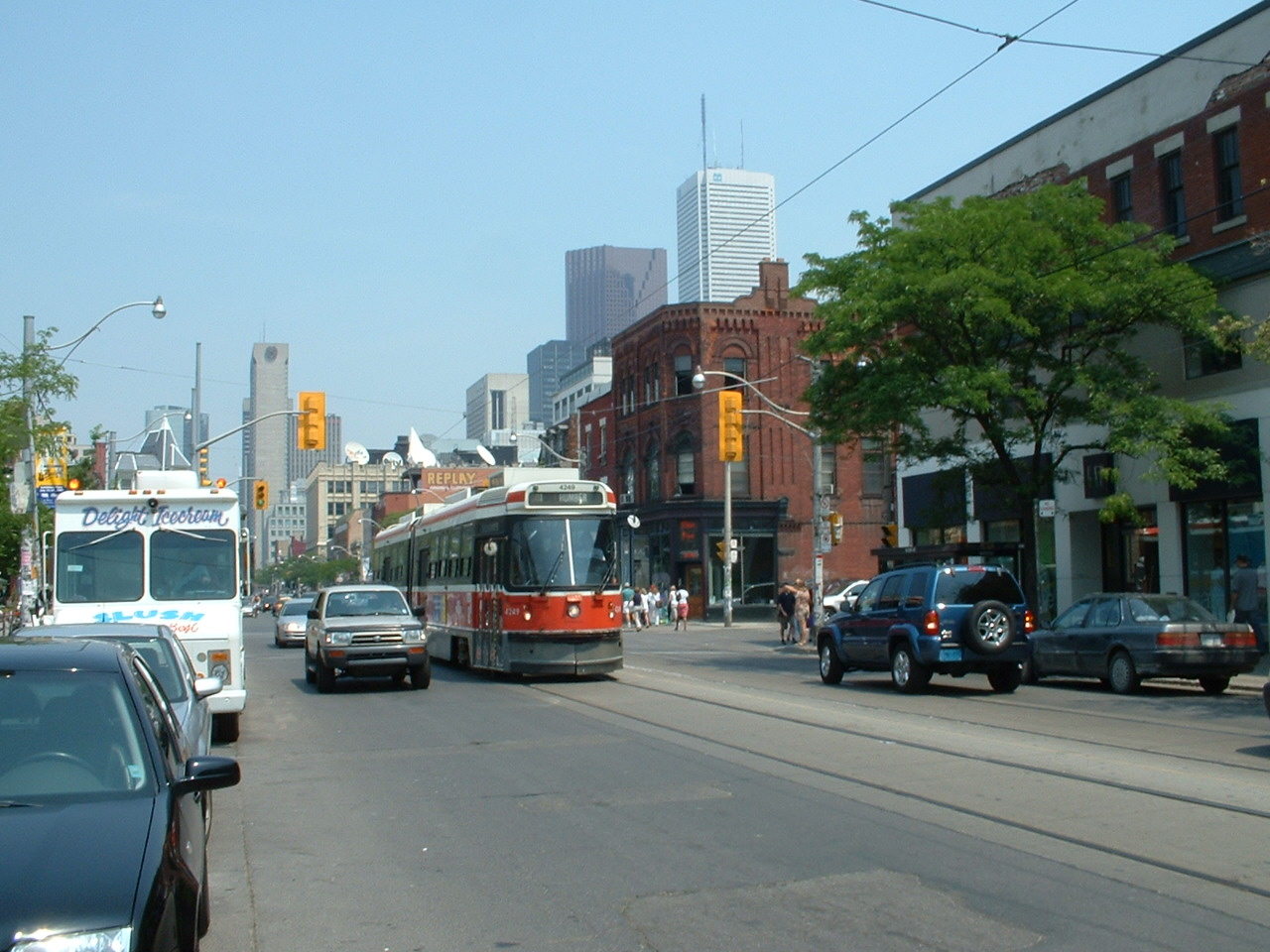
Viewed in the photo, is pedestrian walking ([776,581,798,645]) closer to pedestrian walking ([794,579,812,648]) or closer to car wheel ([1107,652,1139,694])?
pedestrian walking ([794,579,812,648])

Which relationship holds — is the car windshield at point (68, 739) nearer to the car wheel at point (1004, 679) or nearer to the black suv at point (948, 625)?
the black suv at point (948, 625)

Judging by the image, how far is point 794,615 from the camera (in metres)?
37.6

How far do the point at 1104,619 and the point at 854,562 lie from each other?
42.9m

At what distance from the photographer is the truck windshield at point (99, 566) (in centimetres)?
1534

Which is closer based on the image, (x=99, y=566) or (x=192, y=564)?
(x=99, y=566)

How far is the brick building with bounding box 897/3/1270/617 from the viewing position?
25188mm

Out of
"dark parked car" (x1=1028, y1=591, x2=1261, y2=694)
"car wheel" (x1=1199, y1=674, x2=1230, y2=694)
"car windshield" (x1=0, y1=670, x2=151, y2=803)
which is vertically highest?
"car windshield" (x1=0, y1=670, x2=151, y2=803)

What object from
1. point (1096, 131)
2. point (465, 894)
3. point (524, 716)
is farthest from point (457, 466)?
point (465, 894)

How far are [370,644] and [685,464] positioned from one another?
133 feet

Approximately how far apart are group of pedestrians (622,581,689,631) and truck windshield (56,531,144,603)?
111 ft

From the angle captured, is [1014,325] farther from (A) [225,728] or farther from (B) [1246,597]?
(A) [225,728]

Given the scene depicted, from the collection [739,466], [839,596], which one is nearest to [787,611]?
[839,596]

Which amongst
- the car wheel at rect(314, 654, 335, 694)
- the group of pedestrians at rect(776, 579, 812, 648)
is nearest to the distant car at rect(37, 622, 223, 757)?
the car wheel at rect(314, 654, 335, 694)

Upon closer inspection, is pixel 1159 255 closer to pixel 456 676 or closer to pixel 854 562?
pixel 456 676
